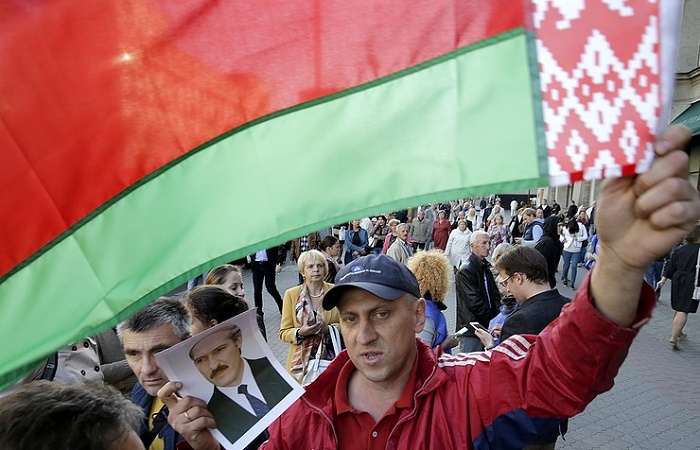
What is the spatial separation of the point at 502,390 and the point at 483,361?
146mm

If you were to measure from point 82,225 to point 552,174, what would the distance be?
122cm

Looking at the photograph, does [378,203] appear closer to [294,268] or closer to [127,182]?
[127,182]

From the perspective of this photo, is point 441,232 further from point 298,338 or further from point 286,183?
point 286,183

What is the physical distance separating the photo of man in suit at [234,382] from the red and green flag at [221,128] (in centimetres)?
48

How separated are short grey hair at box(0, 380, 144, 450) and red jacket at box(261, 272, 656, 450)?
2.10ft

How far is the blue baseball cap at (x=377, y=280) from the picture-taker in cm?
191

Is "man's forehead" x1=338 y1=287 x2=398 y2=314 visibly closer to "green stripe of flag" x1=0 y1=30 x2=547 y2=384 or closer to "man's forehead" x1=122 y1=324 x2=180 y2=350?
"green stripe of flag" x1=0 y1=30 x2=547 y2=384

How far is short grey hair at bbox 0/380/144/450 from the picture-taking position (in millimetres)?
1254

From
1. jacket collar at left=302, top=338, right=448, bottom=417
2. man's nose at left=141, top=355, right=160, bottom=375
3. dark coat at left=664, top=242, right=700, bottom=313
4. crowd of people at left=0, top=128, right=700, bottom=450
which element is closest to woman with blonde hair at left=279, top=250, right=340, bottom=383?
crowd of people at left=0, top=128, right=700, bottom=450

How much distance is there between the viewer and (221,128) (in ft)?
4.42

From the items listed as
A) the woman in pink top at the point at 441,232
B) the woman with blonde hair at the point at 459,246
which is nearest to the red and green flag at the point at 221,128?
the woman with blonde hair at the point at 459,246

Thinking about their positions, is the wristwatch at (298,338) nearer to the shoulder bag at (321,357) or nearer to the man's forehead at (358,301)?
the shoulder bag at (321,357)

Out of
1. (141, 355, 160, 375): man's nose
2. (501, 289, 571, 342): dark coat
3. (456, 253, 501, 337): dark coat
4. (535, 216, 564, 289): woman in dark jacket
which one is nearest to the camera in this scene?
(141, 355, 160, 375): man's nose

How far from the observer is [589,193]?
2420 centimetres
